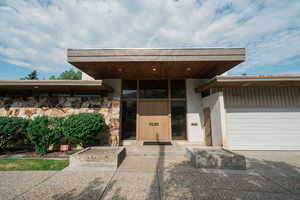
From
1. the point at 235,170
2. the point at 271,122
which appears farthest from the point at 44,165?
the point at 271,122

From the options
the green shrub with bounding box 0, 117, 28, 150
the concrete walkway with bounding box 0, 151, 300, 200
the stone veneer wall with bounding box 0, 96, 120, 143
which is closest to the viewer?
the concrete walkway with bounding box 0, 151, 300, 200

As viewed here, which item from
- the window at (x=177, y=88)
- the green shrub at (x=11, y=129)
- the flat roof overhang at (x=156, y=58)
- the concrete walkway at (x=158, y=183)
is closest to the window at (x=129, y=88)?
the flat roof overhang at (x=156, y=58)

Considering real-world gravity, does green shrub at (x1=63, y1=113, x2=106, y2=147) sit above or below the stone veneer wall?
below

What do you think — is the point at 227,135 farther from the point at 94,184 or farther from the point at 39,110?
the point at 39,110

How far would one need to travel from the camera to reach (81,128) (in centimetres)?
498

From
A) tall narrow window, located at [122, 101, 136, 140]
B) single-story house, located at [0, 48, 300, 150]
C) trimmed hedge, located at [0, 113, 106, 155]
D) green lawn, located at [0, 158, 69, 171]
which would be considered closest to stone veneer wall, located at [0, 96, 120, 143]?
single-story house, located at [0, 48, 300, 150]

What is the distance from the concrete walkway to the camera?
2.37m

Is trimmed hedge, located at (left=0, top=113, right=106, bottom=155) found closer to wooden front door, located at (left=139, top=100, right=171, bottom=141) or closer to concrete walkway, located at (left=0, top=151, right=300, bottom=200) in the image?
concrete walkway, located at (left=0, top=151, right=300, bottom=200)

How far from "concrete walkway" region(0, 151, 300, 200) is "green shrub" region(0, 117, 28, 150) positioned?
7.66ft

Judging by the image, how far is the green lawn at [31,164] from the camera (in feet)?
11.9

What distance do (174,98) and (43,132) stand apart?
5785 mm

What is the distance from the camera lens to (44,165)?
3.84 metres

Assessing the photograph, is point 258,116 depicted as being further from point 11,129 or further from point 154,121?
point 11,129

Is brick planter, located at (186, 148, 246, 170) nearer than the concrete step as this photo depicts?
Yes
